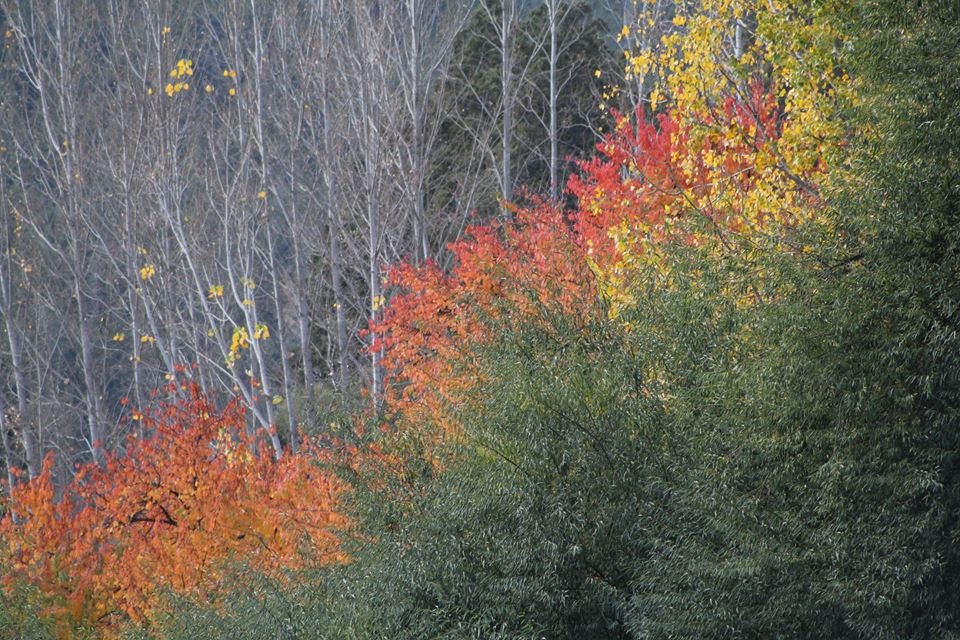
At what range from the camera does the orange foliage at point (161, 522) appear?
15828mm

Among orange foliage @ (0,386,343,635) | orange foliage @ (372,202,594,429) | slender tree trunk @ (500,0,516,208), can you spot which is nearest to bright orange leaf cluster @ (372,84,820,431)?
orange foliage @ (372,202,594,429)

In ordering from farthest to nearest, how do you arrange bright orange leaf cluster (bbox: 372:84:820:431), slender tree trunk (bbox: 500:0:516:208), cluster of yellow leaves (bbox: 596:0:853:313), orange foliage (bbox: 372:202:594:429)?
slender tree trunk (bbox: 500:0:516:208) → orange foliage (bbox: 372:202:594:429) → bright orange leaf cluster (bbox: 372:84:820:431) → cluster of yellow leaves (bbox: 596:0:853:313)

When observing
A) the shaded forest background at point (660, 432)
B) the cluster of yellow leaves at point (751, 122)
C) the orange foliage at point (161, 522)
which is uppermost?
the cluster of yellow leaves at point (751, 122)

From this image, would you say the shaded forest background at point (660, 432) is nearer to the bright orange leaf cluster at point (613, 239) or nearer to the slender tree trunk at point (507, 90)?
the bright orange leaf cluster at point (613, 239)

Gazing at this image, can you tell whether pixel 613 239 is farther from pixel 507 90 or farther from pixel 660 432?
pixel 507 90

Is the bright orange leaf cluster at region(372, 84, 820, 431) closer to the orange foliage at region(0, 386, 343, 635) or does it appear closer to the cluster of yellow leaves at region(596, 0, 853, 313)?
the cluster of yellow leaves at region(596, 0, 853, 313)

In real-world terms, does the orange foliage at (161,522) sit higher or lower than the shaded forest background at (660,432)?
lower

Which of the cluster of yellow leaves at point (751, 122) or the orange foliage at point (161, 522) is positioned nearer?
the cluster of yellow leaves at point (751, 122)

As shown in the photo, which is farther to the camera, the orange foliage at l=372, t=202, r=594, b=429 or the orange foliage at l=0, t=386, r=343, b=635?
the orange foliage at l=0, t=386, r=343, b=635

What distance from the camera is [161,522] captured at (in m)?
17.7

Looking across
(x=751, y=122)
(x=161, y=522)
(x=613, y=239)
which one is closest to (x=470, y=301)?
(x=613, y=239)

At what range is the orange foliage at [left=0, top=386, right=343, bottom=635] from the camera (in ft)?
51.9

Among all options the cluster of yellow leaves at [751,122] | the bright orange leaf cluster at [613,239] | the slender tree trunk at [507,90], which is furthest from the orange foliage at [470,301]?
the slender tree trunk at [507,90]

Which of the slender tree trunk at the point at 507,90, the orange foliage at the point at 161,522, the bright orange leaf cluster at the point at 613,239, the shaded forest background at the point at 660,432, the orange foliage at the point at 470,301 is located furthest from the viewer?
the slender tree trunk at the point at 507,90
